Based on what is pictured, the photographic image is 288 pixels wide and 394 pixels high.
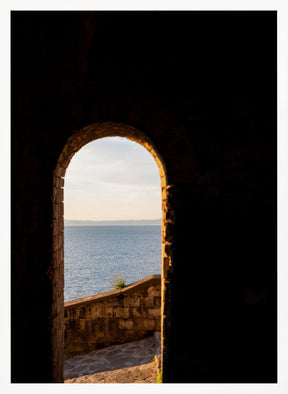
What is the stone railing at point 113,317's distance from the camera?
6375 millimetres

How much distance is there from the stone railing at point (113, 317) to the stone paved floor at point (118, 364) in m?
0.21

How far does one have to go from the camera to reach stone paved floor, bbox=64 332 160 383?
15.6ft

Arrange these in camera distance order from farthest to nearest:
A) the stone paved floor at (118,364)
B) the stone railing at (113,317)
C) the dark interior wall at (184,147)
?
1. the stone railing at (113,317)
2. the stone paved floor at (118,364)
3. the dark interior wall at (184,147)

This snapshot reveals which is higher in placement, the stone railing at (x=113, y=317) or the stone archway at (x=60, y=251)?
the stone archway at (x=60, y=251)

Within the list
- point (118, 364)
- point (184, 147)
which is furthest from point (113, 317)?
point (184, 147)

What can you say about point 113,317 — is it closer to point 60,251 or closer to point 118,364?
point 118,364

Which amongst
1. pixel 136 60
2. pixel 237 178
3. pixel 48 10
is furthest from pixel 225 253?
pixel 48 10

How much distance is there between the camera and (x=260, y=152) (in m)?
2.73

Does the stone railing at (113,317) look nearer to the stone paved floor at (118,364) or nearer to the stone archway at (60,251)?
the stone paved floor at (118,364)

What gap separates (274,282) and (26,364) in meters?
2.80

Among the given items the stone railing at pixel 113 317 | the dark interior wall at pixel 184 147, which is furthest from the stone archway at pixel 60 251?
the stone railing at pixel 113 317

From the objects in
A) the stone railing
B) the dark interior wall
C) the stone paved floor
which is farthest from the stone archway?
the stone railing

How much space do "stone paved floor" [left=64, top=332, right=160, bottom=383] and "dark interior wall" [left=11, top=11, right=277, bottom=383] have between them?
8.42 feet

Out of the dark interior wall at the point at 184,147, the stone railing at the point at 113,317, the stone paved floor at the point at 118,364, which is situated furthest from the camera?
the stone railing at the point at 113,317
